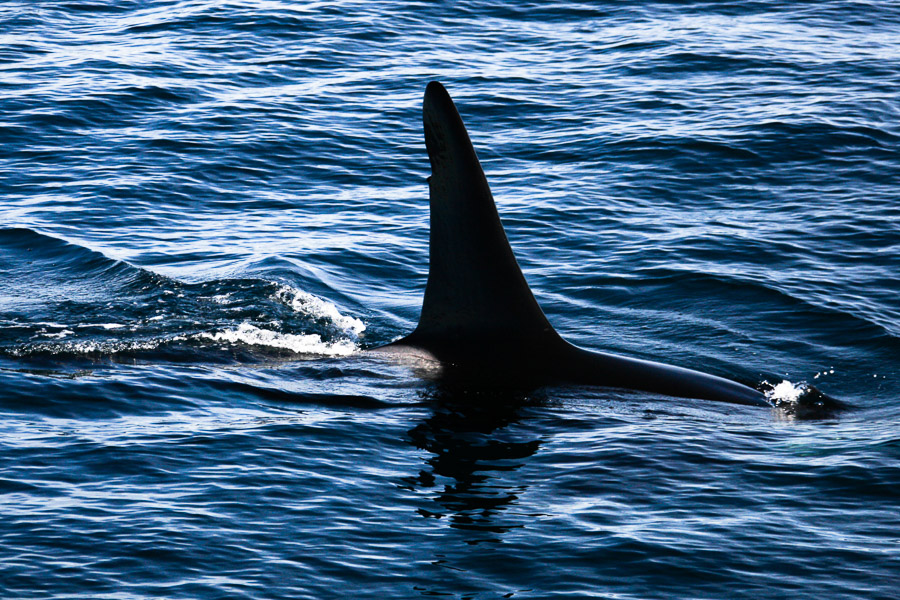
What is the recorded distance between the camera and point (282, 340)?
13609 millimetres

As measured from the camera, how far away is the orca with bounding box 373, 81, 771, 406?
11.0 metres

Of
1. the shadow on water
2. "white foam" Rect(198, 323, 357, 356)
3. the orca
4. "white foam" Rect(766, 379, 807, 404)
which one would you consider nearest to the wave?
"white foam" Rect(198, 323, 357, 356)

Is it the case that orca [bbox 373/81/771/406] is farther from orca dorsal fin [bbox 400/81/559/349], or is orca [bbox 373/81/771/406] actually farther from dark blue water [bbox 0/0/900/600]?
dark blue water [bbox 0/0/900/600]

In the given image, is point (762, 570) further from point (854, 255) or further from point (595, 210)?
point (595, 210)

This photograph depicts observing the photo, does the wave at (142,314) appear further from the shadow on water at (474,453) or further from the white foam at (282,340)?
the shadow on water at (474,453)

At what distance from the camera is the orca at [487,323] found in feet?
36.2

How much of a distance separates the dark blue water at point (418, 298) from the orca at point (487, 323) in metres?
0.33

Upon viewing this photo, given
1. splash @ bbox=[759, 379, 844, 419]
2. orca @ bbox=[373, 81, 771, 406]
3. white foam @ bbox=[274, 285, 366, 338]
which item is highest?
orca @ bbox=[373, 81, 771, 406]

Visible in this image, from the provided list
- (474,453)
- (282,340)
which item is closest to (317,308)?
(282,340)

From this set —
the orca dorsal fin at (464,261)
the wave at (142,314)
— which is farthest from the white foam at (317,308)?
the orca dorsal fin at (464,261)

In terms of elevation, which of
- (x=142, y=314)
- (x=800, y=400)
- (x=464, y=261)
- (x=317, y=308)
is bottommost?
(x=800, y=400)

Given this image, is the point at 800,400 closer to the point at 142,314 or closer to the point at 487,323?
the point at 487,323

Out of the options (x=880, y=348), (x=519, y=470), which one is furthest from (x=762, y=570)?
(x=880, y=348)

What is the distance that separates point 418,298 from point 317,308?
1.62 meters
